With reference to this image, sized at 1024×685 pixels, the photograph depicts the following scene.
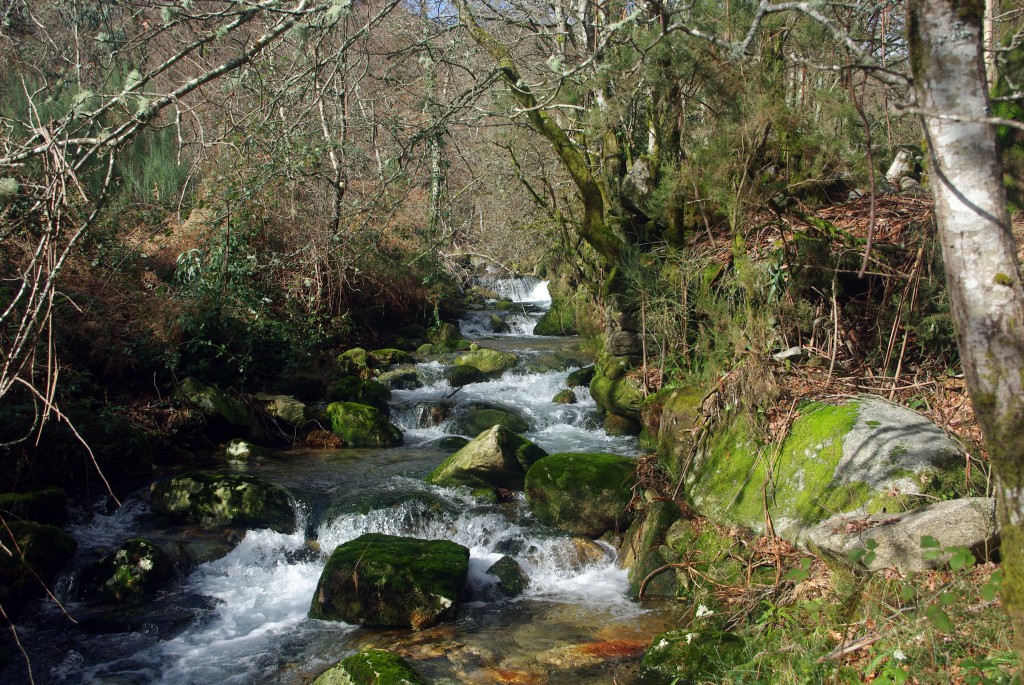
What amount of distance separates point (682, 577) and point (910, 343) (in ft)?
8.48

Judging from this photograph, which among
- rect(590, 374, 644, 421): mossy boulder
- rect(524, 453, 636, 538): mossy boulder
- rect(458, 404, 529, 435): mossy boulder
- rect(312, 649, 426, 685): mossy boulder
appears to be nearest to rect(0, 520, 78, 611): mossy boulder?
rect(312, 649, 426, 685): mossy boulder

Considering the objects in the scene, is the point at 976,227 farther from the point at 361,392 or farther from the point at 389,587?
the point at 361,392

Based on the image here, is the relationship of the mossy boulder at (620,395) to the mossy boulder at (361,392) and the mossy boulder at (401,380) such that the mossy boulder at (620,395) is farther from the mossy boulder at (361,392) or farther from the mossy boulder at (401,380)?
the mossy boulder at (401,380)

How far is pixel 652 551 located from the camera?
630cm

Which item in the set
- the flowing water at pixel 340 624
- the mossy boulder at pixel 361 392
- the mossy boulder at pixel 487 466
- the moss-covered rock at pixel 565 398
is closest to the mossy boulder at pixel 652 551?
the flowing water at pixel 340 624

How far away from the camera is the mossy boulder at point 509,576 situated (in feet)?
21.2

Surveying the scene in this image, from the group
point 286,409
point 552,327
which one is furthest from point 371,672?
point 552,327

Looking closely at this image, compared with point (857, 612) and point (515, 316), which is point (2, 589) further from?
point (515, 316)

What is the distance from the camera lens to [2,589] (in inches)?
234

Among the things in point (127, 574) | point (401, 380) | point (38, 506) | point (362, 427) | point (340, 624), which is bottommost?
point (340, 624)

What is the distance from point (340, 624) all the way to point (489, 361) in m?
7.47

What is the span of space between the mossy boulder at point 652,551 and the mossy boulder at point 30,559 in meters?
4.47

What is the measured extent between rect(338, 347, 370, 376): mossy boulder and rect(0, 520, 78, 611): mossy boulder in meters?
6.27

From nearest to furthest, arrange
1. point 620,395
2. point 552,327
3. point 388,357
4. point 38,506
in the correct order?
point 38,506, point 620,395, point 388,357, point 552,327
